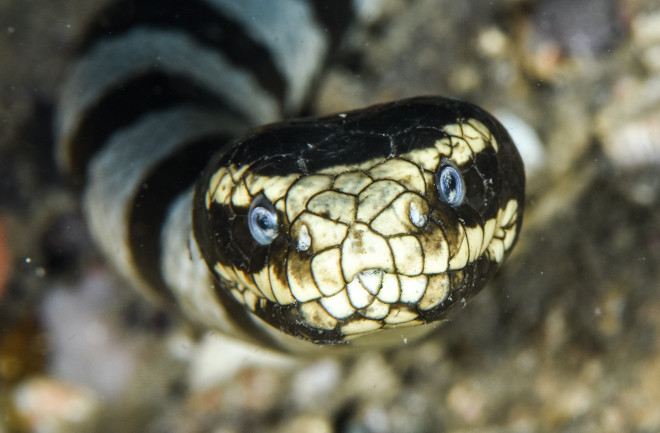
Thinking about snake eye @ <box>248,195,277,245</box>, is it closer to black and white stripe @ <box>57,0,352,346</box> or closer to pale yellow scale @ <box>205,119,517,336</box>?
pale yellow scale @ <box>205,119,517,336</box>

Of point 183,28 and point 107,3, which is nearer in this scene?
point 183,28

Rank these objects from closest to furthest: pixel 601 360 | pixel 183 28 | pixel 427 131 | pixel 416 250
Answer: pixel 416 250 → pixel 427 131 → pixel 601 360 → pixel 183 28

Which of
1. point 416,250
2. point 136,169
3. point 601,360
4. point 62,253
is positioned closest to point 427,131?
point 416,250

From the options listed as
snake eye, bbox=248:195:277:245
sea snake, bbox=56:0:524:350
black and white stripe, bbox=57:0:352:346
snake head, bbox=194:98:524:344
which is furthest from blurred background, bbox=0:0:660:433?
snake eye, bbox=248:195:277:245

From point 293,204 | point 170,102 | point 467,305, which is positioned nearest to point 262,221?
point 293,204

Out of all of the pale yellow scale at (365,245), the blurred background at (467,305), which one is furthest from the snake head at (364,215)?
the blurred background at (467,305)

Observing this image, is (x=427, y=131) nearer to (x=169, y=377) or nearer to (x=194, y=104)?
(x=194, y=104)

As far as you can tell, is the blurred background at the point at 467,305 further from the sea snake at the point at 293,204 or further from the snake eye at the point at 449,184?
the snake eye at the point at 449,184

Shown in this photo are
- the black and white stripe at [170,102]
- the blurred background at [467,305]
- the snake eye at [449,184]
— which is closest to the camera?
the snake eye at [449,184]
